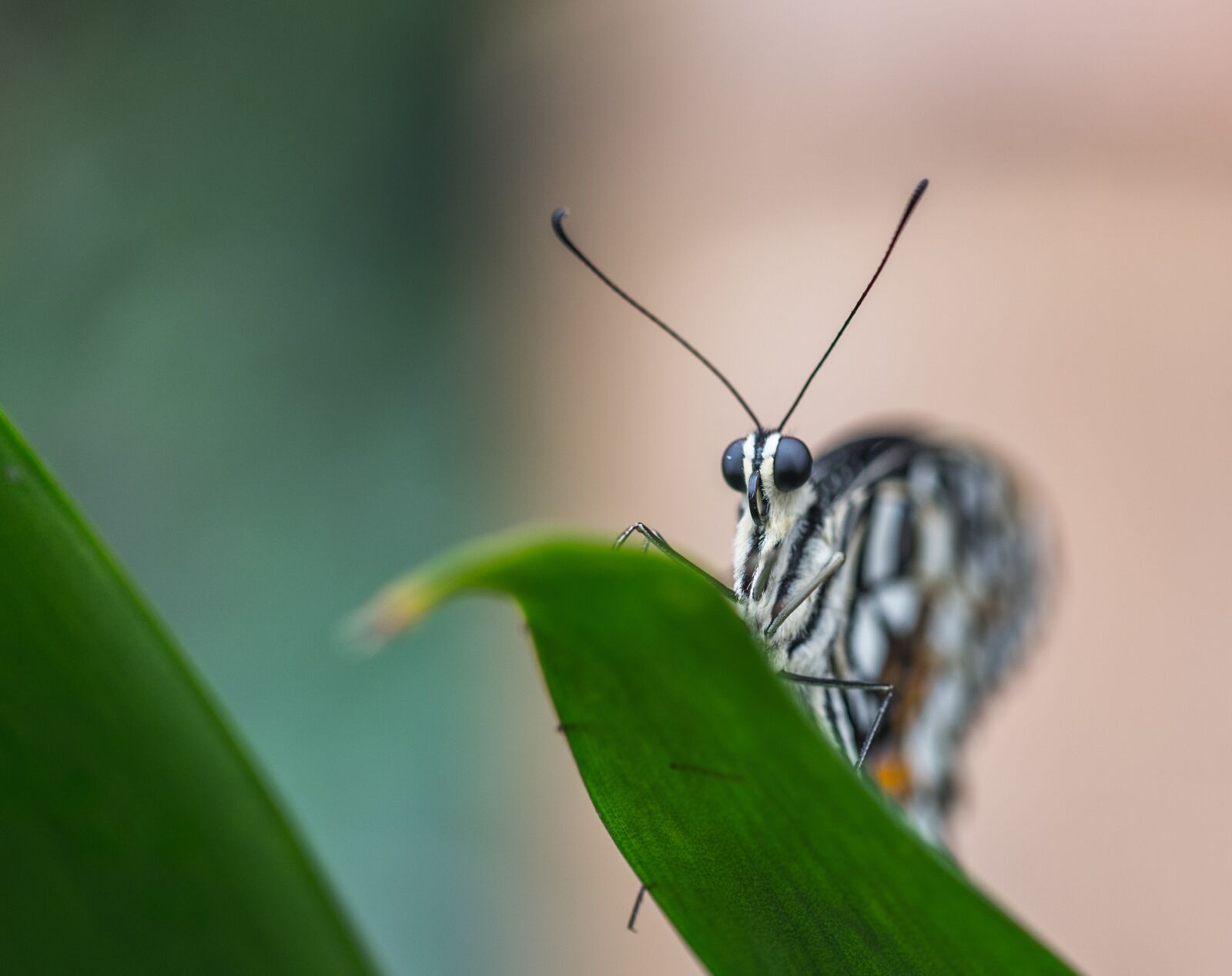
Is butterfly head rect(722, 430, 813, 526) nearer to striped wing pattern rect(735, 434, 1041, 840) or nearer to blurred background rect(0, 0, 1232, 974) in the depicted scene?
striped wing pattern rect(735, 434, 1041, 840)

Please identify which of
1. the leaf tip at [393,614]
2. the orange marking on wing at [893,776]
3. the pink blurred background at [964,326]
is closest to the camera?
the leaf tip at [393,614]

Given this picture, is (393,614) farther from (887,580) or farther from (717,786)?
(887,580)

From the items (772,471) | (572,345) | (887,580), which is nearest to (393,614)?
(772,471)

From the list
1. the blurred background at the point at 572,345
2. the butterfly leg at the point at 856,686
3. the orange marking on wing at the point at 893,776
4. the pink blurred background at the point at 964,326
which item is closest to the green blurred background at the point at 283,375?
the blurred background at the point at 572,345

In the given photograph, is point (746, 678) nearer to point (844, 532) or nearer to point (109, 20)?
point (844, 532)

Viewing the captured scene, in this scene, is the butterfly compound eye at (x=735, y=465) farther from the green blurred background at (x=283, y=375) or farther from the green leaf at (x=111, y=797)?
the green blurred background at (x=283, y=375)

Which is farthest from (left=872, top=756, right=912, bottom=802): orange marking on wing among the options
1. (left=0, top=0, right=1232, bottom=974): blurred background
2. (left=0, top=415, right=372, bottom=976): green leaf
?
(left=0, top=0, right=1232, bottom=974): blurred background
